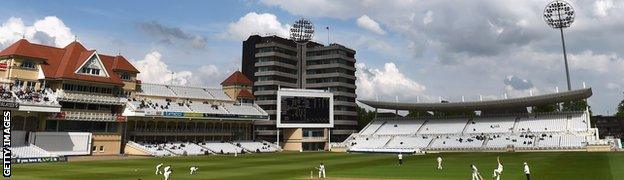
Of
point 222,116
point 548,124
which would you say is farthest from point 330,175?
point 548,124

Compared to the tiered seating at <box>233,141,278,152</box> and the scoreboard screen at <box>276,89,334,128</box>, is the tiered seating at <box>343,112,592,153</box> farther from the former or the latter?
the tiered seating at <box>233,141,278,152</box>

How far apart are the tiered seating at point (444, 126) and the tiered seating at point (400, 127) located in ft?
6.84

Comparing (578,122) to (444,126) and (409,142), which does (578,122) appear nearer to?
(444,126)

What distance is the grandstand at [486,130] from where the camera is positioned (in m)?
85.0

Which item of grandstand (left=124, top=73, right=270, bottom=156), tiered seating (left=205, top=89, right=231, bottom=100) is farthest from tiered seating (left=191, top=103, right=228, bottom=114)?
tiered seating (left=205, top=89, right=231, bottom=100)

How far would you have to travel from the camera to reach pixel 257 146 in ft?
320

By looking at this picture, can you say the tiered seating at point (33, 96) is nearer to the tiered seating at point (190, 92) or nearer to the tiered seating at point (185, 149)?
the tiered seating at point (185, 149)

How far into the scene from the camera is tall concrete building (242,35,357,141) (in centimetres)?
12697

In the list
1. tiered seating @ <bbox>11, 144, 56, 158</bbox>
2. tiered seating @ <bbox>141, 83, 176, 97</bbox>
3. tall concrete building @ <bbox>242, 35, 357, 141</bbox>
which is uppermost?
tall concrete building @ <bbox>242, 35, 357, 141</bbox>

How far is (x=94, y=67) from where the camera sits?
78500mm

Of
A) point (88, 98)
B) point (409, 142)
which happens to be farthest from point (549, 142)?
point (88, 98)

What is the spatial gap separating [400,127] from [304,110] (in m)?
22.8

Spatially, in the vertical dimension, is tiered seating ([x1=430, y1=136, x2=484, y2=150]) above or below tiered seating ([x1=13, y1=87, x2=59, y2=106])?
below

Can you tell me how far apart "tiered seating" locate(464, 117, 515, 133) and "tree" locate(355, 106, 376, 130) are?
52.6m
